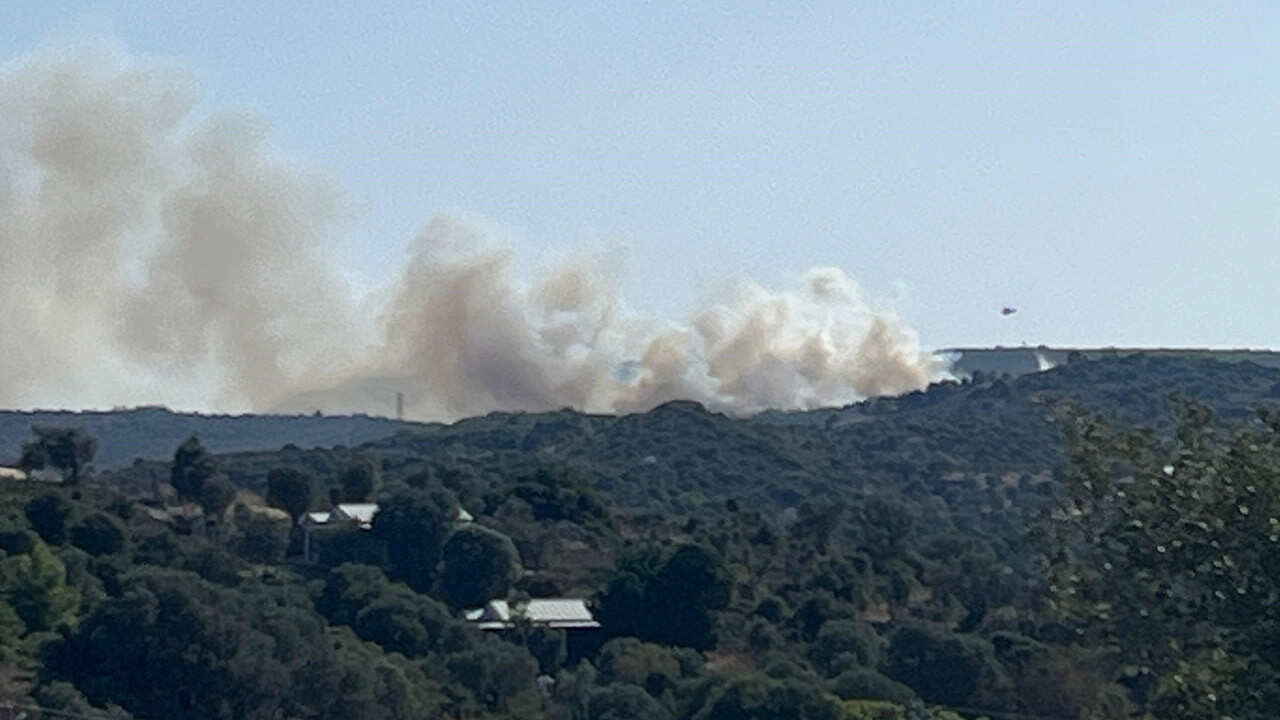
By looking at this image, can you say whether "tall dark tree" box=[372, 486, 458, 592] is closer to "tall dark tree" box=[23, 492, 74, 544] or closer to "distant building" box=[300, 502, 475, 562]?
"distant building" box=[300, 502, 475, 562]

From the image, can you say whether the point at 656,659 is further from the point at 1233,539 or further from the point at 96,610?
the point at 1233,539

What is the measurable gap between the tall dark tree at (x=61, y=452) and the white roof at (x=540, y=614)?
33.7 m

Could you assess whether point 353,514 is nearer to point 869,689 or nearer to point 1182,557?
point 869,689

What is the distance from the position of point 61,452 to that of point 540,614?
40.5m

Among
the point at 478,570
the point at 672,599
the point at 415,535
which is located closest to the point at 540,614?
the point at 478,570

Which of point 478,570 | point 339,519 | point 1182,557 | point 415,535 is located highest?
point 339,519

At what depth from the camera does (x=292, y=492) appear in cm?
16150

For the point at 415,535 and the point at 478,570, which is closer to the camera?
the point at 478,570

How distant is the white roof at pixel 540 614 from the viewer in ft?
438

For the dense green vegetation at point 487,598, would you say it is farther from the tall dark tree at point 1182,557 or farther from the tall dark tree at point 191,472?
the tall dark tree at point 1182,557

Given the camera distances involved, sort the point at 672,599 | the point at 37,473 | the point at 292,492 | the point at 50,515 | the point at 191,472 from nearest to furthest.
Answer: the point at 672,599 < the point at 50,515 < the point at 292,492 < the point at 191,472 < the point at 37,473

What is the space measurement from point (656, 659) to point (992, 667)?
13.7 m

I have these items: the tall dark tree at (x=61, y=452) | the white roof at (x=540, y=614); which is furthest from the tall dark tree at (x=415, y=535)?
the tall dark tree at (x=61, y=452)

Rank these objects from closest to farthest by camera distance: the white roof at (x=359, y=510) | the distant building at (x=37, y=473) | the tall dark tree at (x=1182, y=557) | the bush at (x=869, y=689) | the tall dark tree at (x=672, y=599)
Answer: the tall dark tree at (x=1182, y=557) → the bush at (x=869, y=689) → the tall dark tree at (x=672, y=599) → the white roof at (x=359, y=510) → the distant building at (x=37, y=473)
